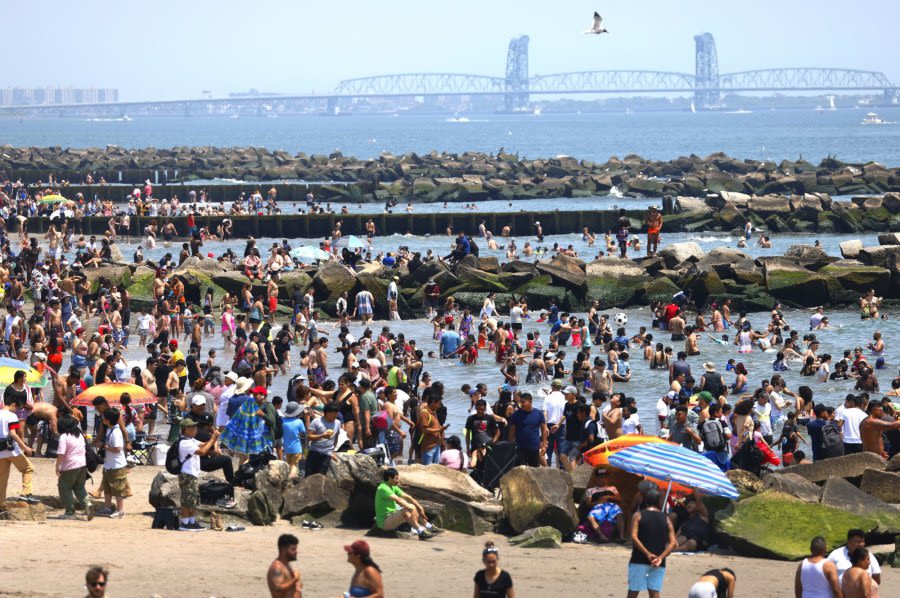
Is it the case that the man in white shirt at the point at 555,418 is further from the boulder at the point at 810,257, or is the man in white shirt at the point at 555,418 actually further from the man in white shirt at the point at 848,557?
the boulder at the point at 810,257

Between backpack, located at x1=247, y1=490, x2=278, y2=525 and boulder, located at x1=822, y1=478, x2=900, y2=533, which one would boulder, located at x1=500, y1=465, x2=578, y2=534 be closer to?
backpack, located at x1=247, y1=490, x2=278, y2=525

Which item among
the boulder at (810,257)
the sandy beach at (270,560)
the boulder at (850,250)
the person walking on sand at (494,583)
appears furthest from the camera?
the boulder at (850,250)

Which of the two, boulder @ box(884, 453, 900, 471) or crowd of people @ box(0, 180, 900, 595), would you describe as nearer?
crowd of people @ box(0, 180, 900, 595)

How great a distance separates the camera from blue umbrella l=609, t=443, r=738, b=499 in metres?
11.7

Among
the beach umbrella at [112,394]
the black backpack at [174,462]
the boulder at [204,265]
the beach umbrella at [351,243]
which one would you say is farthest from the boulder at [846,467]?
the beach umbrella at [351,243]

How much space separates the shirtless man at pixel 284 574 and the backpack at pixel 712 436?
7274 millimetres

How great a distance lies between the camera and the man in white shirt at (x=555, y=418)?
1581cm

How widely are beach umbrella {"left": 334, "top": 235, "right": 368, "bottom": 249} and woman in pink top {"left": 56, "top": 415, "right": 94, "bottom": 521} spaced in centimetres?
2673

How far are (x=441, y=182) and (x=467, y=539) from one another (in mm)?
61944

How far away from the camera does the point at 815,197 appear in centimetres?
5659

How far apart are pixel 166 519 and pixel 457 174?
71.0m

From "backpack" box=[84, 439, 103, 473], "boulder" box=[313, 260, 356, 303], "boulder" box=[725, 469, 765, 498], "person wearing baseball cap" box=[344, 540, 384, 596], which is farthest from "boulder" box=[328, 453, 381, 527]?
"boulder" box=[313, 260, 356, 303]

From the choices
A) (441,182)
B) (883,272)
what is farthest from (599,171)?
(883,272)

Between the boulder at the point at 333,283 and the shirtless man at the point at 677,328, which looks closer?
the shirtless man at the point at 677,328
